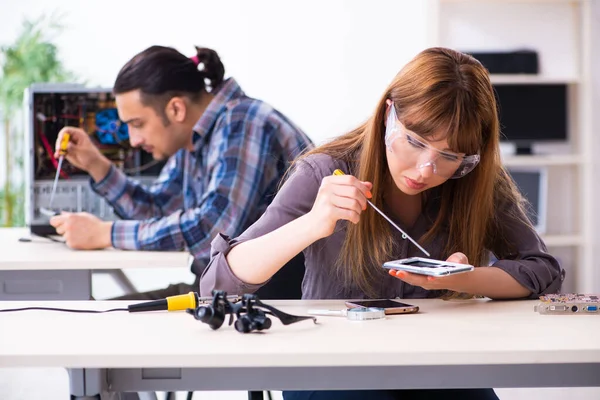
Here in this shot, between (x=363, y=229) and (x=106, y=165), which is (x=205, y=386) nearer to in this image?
(x=363, y=229)

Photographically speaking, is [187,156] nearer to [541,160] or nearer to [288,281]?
[288,281]

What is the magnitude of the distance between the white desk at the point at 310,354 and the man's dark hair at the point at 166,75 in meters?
1.48

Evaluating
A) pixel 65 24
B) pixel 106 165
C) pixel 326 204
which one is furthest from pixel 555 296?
pixel 65 24

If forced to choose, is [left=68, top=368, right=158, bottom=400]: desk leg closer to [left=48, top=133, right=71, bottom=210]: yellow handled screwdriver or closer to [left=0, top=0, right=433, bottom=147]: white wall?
[left=48, top=133, right=71, bottom=210]: yellow handled screwdriver

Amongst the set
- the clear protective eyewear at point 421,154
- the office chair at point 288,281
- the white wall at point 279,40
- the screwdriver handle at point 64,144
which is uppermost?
the white wall at point 279,40

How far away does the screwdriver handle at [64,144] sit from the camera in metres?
2.71

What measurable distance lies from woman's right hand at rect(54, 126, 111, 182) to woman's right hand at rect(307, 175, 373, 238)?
1.50 meters

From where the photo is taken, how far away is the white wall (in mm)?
4996

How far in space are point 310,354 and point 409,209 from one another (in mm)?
730

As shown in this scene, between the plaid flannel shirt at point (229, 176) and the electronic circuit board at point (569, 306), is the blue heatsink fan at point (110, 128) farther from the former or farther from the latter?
the electronic circuit board at point (569, 306)

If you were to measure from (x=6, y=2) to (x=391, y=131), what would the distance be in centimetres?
410

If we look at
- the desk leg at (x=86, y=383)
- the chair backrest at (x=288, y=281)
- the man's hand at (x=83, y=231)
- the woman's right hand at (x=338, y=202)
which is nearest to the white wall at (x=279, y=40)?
the man's hand at (x=83, y=231)

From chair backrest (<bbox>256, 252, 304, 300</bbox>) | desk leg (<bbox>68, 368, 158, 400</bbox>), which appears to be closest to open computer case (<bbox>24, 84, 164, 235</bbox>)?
chair backrest (<bbox>256, 252, 304, 300</bbox>)

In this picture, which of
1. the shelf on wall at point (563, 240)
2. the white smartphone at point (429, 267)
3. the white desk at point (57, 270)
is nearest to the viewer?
the white smartphone at point (429, 267)
